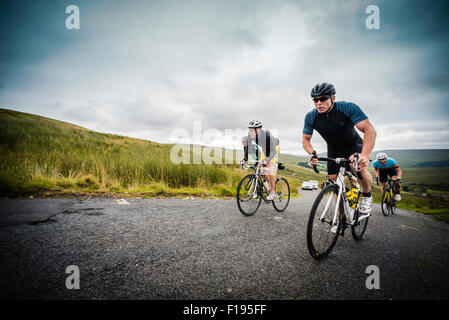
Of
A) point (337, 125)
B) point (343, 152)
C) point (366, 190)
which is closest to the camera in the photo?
point (337, 125)

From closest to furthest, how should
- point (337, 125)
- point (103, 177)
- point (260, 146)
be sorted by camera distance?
point (337, 125)
point (260, 146)
point (103, 177)

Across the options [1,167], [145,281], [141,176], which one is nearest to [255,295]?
[145,281]

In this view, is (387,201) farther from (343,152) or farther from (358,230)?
(343,152)

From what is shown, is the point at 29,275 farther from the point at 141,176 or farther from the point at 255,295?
the point at 141,176

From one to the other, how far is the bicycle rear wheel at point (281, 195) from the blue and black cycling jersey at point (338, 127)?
2.06 metres

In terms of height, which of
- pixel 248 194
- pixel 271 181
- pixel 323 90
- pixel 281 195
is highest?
pixel 323 90

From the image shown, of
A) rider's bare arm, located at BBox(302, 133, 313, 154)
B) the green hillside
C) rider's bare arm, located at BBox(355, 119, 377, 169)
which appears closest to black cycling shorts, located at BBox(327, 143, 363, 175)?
rider's bare arm, located at BBox(302, 133, 313, 154)

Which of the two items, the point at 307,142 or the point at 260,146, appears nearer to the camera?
the point at 307,142

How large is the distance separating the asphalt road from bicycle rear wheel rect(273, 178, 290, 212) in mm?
1478

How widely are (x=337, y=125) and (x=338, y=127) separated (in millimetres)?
44

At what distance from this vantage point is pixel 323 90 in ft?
10.9

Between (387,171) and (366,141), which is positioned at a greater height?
(366,141)

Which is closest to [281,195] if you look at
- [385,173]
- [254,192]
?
[254,192]

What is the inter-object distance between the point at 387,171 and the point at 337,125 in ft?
20.3
